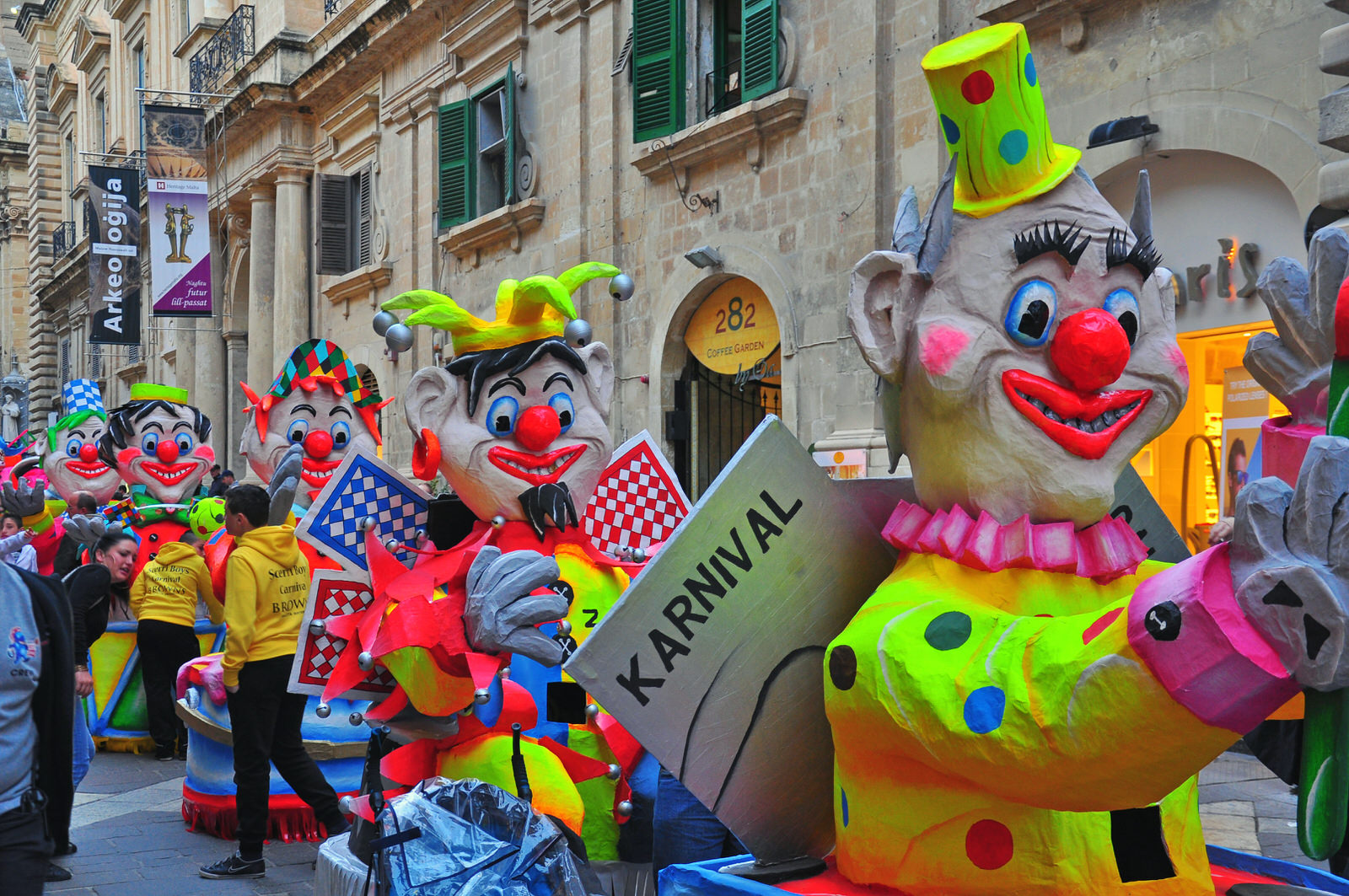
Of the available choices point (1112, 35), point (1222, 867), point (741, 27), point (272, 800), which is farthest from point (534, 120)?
point (1222, 867)

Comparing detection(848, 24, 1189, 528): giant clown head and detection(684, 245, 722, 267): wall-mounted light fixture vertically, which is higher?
detection(684, 245, 722, 267): wall-mounted light fixture

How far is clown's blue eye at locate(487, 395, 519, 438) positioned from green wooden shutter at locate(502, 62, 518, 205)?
1025cm

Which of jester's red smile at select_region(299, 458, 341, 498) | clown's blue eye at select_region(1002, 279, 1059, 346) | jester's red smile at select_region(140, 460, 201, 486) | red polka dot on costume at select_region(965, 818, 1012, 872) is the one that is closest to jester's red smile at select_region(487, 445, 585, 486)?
clown's blue eye at select_region(1002, 279, 1059, 346)

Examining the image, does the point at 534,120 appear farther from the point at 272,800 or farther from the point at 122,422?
the point at 272,800

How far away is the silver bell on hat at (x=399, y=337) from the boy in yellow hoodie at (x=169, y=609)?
14.1ft

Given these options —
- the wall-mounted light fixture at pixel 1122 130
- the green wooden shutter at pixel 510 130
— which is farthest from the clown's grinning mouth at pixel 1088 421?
the green wooden shutter at pixel 510 130

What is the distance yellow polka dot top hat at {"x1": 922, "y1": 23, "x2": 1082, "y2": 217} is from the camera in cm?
243

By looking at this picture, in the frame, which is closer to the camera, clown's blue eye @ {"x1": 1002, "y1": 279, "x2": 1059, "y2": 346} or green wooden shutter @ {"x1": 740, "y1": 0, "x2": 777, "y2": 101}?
clown's blue eye @ {"x1": 1002, "y1": 279, "x2": 1059, "y2": 346}

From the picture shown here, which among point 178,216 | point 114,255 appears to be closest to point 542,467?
point 178,216

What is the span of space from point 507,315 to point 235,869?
2757 millimetres

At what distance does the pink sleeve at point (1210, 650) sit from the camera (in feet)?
5.94

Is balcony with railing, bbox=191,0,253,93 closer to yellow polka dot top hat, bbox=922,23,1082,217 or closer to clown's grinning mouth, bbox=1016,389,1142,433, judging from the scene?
yellow polka dot top hat, bbox=922,23,1082,217

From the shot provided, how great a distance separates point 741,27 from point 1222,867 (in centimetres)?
978

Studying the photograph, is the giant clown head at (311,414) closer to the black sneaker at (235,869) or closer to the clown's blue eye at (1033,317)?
the black sneaker at (235,869)
